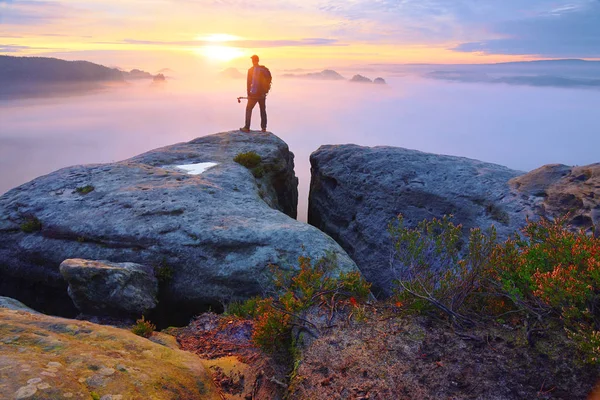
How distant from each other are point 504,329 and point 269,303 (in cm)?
353

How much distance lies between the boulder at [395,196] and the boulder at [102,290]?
8.83 meters

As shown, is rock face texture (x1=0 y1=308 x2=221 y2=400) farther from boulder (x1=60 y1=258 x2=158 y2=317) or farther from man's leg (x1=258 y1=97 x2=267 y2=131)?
man's leg (x1=258 y1=97 x2=267 y2=131)

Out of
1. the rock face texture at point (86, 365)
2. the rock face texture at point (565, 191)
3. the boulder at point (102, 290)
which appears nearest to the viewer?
the rock face texture at point (86, 365)

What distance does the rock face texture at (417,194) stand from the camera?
14.9m

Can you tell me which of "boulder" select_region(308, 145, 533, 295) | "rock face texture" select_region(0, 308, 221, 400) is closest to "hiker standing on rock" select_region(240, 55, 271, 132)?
"boulder" select_region(308, 145, 533, 295)

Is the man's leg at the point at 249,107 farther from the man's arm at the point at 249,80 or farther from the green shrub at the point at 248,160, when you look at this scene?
the green shrub at the point at 248,160

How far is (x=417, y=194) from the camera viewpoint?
18031 millimetres

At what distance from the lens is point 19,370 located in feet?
14.7

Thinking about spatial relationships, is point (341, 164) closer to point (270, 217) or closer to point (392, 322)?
point (270, 217)

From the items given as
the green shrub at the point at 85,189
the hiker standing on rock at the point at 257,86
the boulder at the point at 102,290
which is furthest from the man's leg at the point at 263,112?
the boulder at the point at 102,290

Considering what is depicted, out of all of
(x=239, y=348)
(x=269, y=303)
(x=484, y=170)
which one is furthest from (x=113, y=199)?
(x=484, y=170)

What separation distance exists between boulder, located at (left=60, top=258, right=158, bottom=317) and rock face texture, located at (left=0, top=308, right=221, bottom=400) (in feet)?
11.7

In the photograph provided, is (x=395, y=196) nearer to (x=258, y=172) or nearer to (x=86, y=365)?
(x=258, y=172)

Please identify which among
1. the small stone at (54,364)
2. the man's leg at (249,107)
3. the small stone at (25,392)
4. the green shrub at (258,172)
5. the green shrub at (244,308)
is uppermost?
the man's leg at (249,107)
